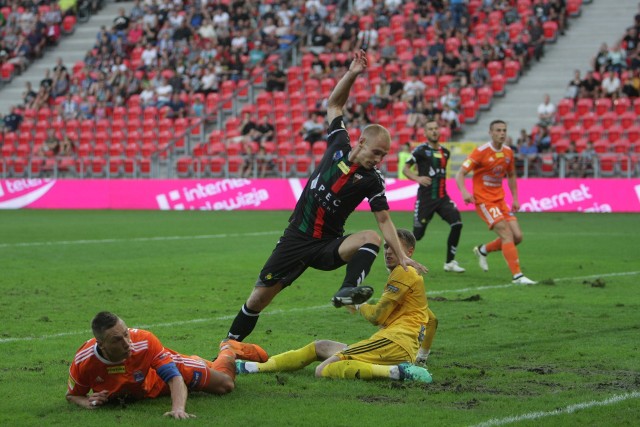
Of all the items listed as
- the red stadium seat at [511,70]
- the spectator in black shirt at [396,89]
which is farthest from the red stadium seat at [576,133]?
the spectator in black shirt at [396,89]

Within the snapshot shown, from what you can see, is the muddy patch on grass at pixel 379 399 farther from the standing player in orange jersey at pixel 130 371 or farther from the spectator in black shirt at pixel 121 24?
the spectator in black shirt at pixel 121 24

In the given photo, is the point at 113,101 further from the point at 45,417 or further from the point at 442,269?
the point at 45,417

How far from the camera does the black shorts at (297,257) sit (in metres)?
8.53

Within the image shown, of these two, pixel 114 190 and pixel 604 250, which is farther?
pixel 114 190

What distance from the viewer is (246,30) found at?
41.5 m

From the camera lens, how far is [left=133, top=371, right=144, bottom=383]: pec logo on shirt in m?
7.00

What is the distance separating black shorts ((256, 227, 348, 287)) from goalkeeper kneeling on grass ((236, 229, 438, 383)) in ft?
1.75

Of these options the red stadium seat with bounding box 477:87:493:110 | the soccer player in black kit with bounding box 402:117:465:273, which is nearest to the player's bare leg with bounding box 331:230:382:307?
the soccer player in black kit with bounding box 402:117:465:273

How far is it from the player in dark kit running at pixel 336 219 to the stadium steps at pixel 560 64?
1031 inches

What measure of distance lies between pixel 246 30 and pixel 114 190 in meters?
Answer: 9.32

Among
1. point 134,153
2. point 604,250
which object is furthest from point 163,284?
point 134,153

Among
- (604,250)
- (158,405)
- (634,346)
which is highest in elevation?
(158,405)

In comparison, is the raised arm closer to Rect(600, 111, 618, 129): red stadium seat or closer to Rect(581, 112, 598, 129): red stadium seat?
Rect(600, 111, 618, 129): red stadium seat

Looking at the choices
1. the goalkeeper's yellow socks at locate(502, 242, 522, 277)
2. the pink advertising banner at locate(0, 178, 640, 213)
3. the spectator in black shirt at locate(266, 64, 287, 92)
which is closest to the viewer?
the goalkeeper's yellow socks at locate(502, 242, 522, 277)
